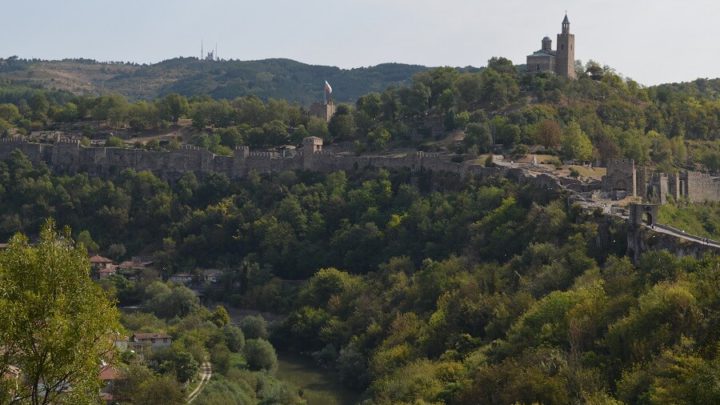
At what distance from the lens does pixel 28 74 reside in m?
154

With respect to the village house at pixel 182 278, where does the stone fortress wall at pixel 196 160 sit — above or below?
above

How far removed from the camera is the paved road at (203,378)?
32.9m

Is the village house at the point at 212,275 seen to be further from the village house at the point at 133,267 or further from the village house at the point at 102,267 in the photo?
the village house at the point at 102,267

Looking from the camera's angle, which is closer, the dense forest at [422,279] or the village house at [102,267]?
the dense forest at [422,279]

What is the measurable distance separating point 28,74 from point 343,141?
10119 cm

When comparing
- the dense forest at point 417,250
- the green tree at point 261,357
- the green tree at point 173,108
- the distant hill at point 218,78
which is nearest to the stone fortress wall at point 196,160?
the dense forest at point 417,250

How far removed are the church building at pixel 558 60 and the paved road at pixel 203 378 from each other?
112 ft

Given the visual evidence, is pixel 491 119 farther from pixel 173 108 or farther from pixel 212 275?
pixel 173 108

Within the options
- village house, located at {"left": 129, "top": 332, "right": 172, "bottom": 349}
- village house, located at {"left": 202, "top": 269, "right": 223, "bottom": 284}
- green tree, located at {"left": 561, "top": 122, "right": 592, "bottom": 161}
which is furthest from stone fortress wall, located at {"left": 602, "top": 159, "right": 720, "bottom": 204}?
village house, located at {"left": 202, "top": 269, "right": 223, "bottom": 284}

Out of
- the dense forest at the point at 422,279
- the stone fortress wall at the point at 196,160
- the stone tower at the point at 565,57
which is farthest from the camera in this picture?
the stone tower at the point at 565,57

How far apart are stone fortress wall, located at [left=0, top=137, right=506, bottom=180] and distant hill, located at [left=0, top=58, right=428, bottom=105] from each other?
255ft

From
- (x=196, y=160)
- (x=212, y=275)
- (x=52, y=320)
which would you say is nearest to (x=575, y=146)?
(x=212, y=275)

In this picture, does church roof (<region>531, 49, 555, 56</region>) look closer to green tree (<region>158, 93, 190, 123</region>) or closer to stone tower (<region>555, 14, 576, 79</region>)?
stone tower (<region>555, 14, 576, 79</region>)

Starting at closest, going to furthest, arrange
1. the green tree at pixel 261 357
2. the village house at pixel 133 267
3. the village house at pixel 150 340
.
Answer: the village house at pixel 150 340 < the green tree at pixel 261 357 < the village house at pixel 133 267
